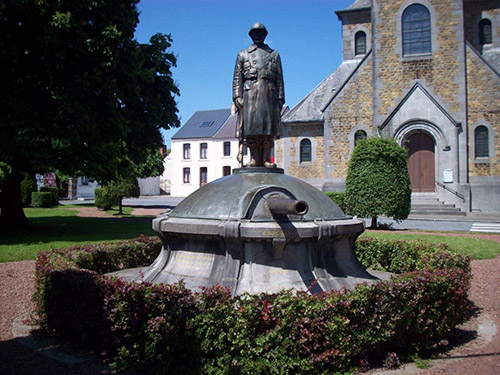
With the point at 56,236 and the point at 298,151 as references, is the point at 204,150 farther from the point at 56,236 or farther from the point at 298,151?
the point at 56,236

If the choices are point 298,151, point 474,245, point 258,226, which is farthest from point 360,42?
point 258,226

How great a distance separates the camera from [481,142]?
25375mm

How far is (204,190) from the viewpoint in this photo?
7.33 m

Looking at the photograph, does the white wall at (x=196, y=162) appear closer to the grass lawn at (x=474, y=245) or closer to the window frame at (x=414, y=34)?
the window frame at (x=414, y=34)

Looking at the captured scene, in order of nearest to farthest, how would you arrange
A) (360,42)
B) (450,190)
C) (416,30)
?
(450,190) < (416,30) < (360,42)

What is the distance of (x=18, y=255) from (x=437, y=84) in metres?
23.8

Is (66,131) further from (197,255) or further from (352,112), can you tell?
(352,112)

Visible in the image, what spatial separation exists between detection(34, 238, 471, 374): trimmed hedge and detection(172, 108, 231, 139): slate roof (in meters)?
50.9

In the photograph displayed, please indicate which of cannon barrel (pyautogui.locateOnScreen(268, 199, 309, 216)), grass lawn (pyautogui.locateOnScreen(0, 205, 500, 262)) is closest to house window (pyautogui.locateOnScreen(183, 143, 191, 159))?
grass lawn (pyautogui.locateOnScreen(0, 205, 500, 262))

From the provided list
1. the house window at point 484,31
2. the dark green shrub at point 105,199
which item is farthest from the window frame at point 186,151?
the house window at point 484,31

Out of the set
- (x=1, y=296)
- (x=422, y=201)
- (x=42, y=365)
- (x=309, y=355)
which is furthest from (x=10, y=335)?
(x=422, y=201)

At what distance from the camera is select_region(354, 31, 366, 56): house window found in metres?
31.4

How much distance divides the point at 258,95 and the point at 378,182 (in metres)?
12.2

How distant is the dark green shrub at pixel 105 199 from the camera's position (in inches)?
1093
